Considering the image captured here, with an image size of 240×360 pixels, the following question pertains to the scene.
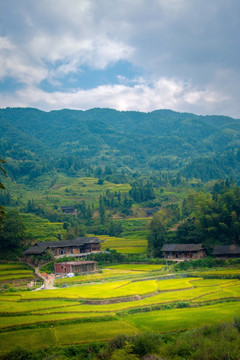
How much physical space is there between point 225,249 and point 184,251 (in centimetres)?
834

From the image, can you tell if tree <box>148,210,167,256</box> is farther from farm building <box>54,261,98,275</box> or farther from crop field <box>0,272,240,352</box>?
crop field <box>0,272,240,352</box>

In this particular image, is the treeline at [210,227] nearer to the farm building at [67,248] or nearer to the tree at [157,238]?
the tree at [157,238]

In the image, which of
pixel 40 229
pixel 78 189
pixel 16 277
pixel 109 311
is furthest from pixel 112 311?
pixel 78 189

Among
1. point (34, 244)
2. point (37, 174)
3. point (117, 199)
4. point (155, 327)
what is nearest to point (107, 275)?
point (34, 244)

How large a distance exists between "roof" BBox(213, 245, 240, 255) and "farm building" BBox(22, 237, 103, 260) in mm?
26650

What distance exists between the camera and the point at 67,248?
71250 millimetres

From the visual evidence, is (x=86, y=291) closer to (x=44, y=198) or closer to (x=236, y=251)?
(x=236, y=251)

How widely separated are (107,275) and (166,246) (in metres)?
17.4

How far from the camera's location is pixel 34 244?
65812mm

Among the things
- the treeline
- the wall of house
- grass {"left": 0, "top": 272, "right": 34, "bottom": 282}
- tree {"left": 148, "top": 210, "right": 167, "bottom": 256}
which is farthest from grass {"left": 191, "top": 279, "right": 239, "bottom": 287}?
tree {"left": 148, "top": 210, "right": 167, "bottom": 256}

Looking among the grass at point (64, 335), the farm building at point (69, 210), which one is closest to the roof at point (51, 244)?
the grass at point (64, 335)

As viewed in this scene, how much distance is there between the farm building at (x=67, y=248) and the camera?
63281mm

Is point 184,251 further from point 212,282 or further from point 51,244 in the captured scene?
point 51,244

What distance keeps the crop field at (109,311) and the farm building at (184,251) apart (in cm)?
2136
